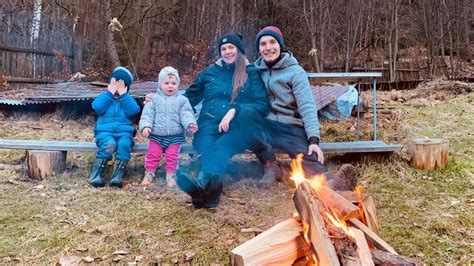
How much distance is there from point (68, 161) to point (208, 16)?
1166cm

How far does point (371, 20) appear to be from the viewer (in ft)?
46.7

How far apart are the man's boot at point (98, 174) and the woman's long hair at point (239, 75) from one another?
4.21 ft

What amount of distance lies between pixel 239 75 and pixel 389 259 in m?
2.12

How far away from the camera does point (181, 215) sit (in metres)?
2.94

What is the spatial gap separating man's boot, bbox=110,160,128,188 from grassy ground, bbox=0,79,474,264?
81mm

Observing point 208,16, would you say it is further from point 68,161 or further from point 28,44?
point 68,161

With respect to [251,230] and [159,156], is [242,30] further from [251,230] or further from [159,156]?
[251,230]

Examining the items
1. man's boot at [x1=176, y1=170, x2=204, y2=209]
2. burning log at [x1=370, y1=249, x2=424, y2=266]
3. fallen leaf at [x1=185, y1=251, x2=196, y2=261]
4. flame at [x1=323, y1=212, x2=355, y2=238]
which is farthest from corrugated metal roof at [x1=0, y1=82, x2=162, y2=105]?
burning log at [x1=370, y1=249, x2=424, y2=266]

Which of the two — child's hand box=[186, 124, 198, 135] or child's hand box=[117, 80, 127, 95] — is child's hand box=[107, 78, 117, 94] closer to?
child's hand box=[117, 80, 127, 95]

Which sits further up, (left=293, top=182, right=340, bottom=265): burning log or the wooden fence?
the wooden fence

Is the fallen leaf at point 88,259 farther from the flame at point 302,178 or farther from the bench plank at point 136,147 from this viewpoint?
the bench plank at point 136,147

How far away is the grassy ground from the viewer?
8.09 feet

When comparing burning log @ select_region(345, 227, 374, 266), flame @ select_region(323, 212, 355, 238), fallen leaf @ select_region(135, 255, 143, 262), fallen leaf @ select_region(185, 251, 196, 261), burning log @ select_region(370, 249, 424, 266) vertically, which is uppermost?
Result: flame @ select_region(323, 212, 355, 238)

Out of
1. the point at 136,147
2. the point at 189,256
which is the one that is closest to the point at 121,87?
the point at 136,147
